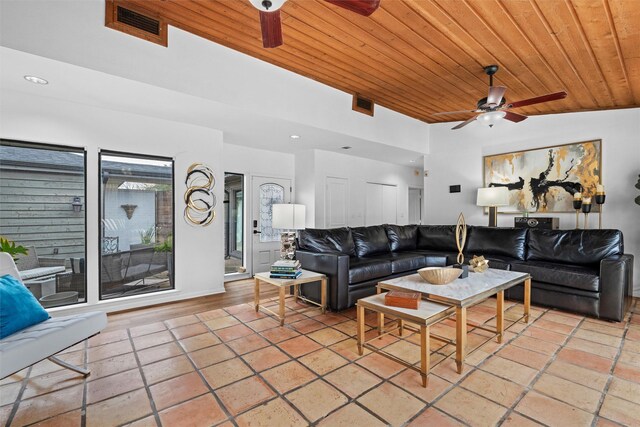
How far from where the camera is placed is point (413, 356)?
238 cm

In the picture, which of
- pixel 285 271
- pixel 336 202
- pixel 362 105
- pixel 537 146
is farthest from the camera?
pixel 336 202

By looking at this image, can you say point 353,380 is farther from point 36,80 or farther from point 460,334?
point 36,80

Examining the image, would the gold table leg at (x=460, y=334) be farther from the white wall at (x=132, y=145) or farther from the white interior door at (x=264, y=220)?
the white interior door at (x=264, y=220)

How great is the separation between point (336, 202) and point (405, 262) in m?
2.34

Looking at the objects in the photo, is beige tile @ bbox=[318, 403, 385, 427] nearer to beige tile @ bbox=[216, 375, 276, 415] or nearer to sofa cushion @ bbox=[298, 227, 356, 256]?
beige tile @ bbox=[216, 375, 276, 415]

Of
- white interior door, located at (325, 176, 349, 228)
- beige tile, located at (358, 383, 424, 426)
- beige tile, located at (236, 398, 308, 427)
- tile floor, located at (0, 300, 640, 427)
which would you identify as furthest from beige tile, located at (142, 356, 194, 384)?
white interior door, located at (325, 176, 349, 228)

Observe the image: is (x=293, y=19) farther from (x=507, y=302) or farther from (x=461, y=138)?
(x=461, y=138)

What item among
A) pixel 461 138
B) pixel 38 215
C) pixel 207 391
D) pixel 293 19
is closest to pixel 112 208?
pixel 38 215

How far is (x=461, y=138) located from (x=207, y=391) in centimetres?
571

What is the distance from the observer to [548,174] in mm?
4746

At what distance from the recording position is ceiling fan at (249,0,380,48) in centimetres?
167

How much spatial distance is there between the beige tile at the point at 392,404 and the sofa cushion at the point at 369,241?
2.39m

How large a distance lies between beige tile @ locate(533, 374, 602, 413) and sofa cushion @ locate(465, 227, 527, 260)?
8.10 feet

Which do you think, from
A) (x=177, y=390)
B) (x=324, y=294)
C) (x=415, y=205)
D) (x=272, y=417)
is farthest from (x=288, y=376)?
(x=415, y=205)
